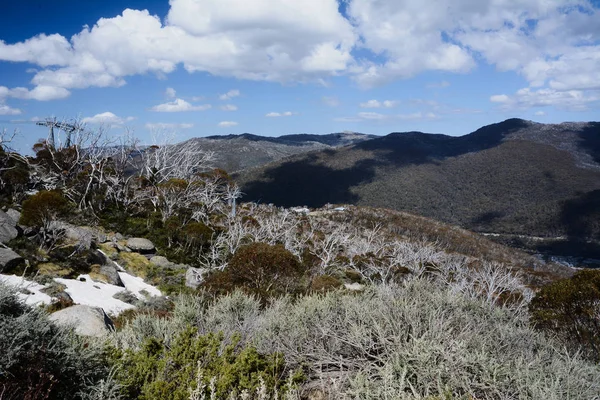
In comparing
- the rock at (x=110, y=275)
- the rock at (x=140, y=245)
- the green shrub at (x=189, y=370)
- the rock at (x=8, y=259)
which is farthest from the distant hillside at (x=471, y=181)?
the green shrub at (x=189, y=370)

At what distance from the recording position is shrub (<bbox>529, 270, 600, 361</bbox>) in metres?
9.73

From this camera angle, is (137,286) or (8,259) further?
(137,286)

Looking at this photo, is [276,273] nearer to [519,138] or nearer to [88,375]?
[88,375]

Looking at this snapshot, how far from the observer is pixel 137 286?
1752 cm

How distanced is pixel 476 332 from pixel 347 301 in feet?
6.33

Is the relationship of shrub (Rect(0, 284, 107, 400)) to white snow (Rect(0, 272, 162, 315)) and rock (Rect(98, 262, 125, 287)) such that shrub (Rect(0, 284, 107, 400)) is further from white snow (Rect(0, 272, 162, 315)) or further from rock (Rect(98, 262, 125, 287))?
rock (Rect(98, 262, 125, 287))

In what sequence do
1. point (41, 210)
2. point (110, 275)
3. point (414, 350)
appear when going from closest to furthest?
point (414, 350), point (110, 275), point (41, 210)

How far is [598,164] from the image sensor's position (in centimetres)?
14738

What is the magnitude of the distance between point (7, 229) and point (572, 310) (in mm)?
20979

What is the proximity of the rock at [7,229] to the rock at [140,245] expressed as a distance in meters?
6.94

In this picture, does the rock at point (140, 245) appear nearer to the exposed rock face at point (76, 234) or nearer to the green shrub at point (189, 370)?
the exposed rock face at point (76, 234)

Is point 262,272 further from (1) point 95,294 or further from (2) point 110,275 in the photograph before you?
(2) point 110,275

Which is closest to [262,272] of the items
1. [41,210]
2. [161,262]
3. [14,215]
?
[161,262]

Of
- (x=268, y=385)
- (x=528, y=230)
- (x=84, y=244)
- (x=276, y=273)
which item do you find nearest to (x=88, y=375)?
(x=268, y=385)
